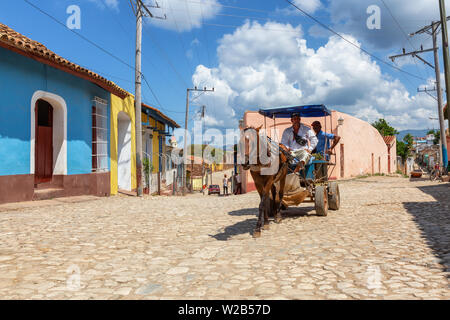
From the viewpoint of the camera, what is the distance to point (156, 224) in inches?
252

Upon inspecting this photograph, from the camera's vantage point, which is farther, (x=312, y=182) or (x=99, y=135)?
(x=99, y=135)

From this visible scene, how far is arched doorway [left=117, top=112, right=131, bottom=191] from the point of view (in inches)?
603

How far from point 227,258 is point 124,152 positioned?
12542 mm

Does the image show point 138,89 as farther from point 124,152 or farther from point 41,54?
point 41,54

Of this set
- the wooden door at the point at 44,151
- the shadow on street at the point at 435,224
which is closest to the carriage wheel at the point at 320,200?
the shadow on street at the point at 435,224

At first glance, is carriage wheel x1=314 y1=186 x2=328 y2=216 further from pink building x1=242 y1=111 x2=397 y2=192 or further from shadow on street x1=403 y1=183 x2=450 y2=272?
pink building x1=242 y1=111 x2=397 y2=192

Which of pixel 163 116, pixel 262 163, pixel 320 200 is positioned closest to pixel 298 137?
pixel 320 200

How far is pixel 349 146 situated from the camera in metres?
23.0

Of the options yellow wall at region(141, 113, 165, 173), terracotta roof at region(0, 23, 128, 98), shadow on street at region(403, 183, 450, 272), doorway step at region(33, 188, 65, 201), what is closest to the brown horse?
shadow on street at region(403, 183, 450, 272)

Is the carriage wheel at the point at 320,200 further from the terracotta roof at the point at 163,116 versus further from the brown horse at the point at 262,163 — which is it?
the terracotta roof at the point at 163,116

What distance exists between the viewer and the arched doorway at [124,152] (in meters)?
15.3

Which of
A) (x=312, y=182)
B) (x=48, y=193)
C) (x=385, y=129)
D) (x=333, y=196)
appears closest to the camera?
(x=312, y=182)

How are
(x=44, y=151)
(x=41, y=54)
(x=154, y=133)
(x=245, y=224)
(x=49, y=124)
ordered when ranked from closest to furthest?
(x=245, y=224) < (x=41, y=54) < (x=44, y=151) < (x=49, y=124) < (x=154, y=133)
